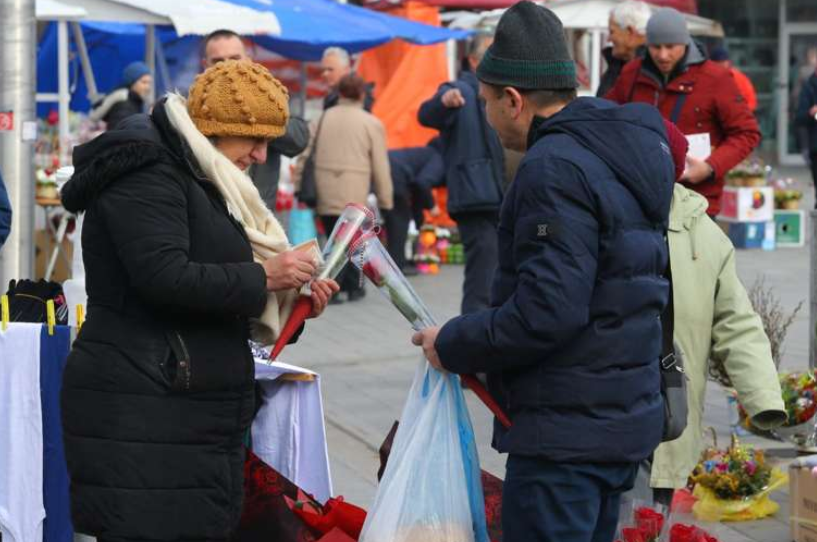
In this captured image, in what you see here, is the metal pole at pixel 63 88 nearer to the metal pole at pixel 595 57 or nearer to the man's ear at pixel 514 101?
the metal pole at pixel 595 57

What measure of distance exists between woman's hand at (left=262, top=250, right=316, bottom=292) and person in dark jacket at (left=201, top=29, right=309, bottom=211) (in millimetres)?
3118

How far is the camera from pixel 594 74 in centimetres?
1762

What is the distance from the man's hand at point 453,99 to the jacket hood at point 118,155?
5135 millimetres

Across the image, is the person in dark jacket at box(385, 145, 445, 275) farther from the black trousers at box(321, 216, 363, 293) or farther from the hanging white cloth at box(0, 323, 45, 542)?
the hanging white cloth at box(0, 323, 45, 542)

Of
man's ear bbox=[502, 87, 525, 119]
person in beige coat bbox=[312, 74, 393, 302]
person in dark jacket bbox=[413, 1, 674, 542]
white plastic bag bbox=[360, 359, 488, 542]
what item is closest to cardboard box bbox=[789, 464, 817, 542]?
white plastic bag bbox=[360, 359, 488, 542]

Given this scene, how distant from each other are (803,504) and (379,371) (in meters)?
4.17

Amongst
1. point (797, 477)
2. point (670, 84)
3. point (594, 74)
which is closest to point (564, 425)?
point (797, 477)

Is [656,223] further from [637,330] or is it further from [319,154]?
[319,154]

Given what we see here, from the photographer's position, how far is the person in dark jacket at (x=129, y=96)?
1442 cm

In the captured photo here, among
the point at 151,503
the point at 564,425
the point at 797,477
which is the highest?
the point at 564,425

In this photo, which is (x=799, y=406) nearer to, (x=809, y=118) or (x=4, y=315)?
(x=4, y=315)

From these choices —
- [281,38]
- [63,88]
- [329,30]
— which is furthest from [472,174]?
[329,30]

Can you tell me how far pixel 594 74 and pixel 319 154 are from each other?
6381 millimetres

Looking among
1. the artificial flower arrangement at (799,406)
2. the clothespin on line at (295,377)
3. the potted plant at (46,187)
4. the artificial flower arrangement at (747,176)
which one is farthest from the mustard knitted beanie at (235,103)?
the artificial flower arrangement at (747,176)
